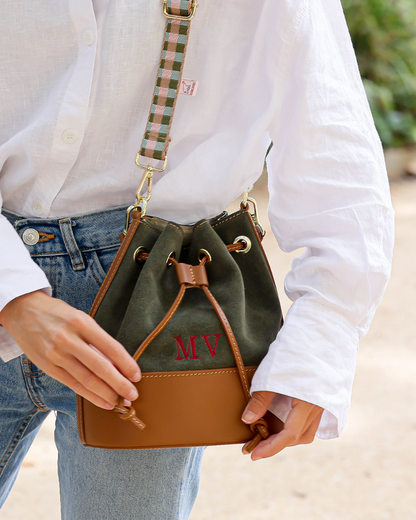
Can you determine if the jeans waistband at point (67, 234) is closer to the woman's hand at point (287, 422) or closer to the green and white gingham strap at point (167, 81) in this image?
the green and white gingham strap at point (167, 81)

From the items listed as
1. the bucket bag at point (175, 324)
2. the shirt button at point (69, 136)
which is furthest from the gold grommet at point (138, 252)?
the shirt button at point (69, 136)

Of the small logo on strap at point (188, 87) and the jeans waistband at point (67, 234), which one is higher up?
the small logo on strap at point (188, 87)

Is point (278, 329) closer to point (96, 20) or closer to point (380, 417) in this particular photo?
point (96, 20)

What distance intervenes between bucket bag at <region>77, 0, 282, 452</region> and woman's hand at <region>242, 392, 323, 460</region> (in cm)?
3

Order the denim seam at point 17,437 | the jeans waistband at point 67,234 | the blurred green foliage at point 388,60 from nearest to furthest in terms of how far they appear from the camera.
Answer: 1. the jeans waistband at point 67,234
2. the denim seam at point 17,437
3. the blurred green foliage at point 388,60

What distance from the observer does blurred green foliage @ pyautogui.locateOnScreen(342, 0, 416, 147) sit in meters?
7.10

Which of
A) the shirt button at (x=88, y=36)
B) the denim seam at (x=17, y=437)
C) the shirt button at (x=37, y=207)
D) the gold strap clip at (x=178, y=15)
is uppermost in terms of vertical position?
the gold strap clip at (x=178, y=15)

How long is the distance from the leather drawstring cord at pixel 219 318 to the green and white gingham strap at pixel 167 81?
0.19m

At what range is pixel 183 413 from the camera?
3.15ft

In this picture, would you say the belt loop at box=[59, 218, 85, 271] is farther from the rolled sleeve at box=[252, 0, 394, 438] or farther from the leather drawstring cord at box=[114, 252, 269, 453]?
the rolled sleeve at box=[252, 0, 394, 438]

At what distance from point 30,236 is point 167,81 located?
1.21 feet

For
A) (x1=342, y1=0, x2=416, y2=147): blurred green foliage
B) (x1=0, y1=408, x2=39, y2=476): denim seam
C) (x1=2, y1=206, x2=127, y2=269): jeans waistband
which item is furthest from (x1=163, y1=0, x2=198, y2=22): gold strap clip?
(x1=342, y1=0, x2=416, y2=147): blurred green foliage

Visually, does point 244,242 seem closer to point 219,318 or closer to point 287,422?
point 219,318

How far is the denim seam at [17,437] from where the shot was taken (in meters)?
1.21
